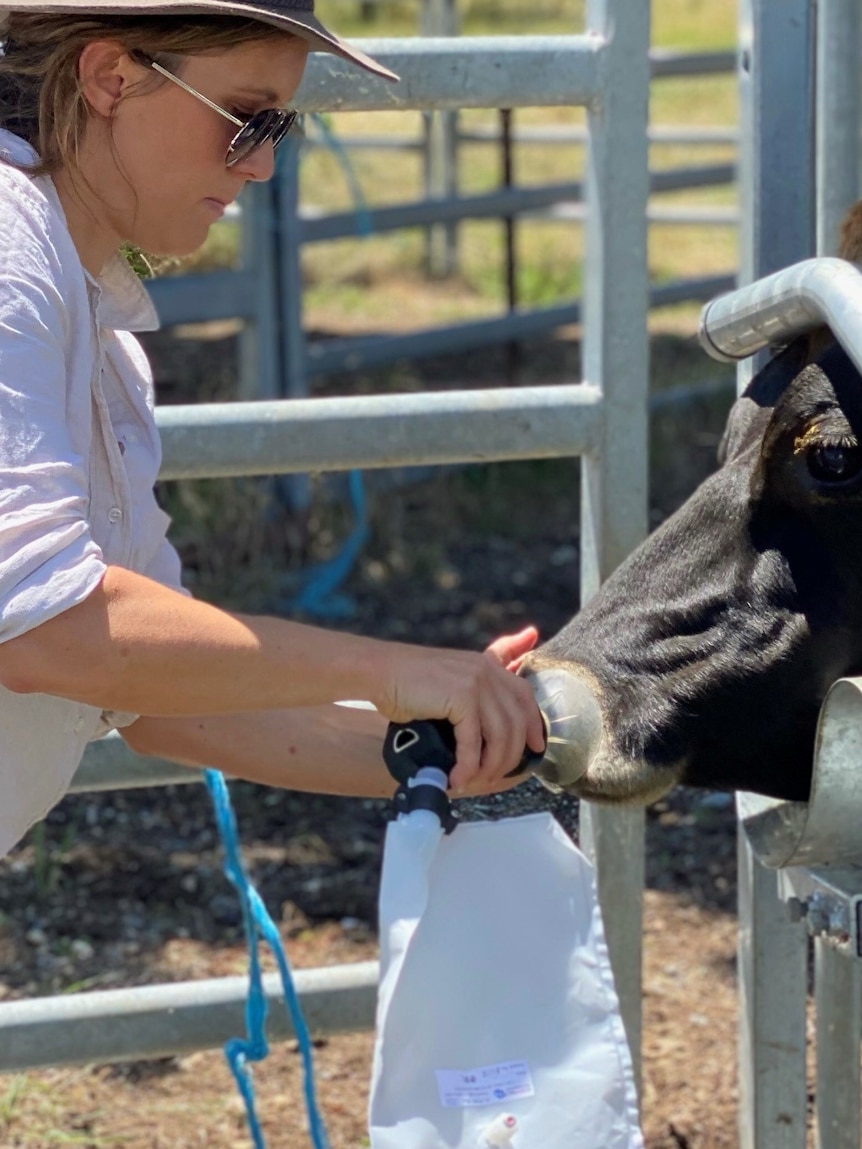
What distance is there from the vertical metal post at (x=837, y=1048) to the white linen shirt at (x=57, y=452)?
3.22 ft

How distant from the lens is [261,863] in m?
3.77

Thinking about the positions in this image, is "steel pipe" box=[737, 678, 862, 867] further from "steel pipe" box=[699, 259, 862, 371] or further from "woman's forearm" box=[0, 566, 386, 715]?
"woman's forearm" box=[0, 566, 386, 715]

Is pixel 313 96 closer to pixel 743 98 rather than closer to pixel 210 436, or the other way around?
pixel 210 436

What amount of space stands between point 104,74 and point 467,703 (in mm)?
706

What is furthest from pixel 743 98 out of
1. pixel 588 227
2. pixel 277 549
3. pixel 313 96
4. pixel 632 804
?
pixel 277 549

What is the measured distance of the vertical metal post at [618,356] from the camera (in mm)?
2248

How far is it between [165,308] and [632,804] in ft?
13.8

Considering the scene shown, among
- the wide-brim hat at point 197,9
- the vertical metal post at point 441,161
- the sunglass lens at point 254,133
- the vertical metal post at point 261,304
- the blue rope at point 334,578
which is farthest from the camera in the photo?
the vertical metal post at point 441,161

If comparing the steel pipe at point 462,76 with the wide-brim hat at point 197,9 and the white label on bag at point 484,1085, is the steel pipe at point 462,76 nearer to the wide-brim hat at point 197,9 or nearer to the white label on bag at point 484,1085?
the wide-brim hat at point 197,9

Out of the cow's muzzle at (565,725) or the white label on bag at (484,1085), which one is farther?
the cow's muzzle at (565,725)

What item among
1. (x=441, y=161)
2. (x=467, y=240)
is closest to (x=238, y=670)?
(x=441, y=161)

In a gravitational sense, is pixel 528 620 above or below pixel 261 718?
below

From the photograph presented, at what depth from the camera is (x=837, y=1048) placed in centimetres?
229

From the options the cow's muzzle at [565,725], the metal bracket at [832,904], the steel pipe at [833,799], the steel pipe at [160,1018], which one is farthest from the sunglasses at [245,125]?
the steel pipe at [160,1018]
